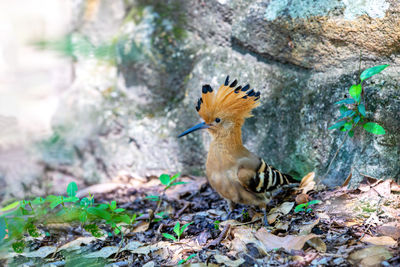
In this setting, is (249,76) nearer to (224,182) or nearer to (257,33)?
(257,33)

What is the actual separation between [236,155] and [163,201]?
3.51 ft

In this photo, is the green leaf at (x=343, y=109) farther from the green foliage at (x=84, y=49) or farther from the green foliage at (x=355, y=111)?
the green foliage at (x=84, y=49)

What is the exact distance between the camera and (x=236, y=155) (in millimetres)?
3826

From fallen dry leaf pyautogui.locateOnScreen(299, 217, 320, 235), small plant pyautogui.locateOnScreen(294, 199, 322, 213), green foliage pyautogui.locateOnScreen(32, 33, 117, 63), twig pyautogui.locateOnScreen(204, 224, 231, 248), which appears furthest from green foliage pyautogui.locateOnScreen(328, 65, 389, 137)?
green foliage pyautogui.locateOnScreen(32, 33, 117, 63)

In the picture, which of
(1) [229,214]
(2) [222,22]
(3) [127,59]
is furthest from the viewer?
(3) [127,59]

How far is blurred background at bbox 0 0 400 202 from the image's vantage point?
12.2 ft

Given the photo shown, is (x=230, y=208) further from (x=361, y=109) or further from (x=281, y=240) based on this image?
(x=361, y=109)

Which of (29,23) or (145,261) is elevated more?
(29,23)

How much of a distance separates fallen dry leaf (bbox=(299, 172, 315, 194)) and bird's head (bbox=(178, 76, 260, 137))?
790mm

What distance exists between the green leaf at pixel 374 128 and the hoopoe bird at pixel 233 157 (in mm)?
820

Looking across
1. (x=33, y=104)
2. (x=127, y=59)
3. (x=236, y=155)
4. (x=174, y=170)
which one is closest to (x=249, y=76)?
(x=236, y=155)

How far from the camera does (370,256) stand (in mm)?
2654

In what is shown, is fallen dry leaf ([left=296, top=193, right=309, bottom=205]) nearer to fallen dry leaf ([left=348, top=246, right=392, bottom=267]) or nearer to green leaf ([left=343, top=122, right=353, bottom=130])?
green leaf ([left=343, top=122, right=353, bottom=130])

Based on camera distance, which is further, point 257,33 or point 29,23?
point 29,23
